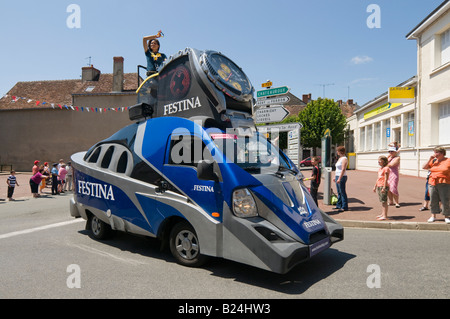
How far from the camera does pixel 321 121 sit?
4106 cm

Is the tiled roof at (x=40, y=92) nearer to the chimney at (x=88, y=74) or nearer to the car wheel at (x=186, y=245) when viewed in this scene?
the chimney at (x=88, y=74)

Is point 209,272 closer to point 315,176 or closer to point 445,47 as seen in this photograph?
point 315,176

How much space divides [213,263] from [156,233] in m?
0.93

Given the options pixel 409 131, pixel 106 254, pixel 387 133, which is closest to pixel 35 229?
pixel 106 254

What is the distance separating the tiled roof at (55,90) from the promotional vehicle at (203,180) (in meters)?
30.7

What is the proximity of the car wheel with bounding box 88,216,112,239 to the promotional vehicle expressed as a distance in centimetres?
2

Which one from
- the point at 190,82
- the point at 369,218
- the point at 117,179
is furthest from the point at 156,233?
the point at 369,218

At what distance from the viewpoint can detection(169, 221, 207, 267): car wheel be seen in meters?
4.57

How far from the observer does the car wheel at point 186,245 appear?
4.57 metres

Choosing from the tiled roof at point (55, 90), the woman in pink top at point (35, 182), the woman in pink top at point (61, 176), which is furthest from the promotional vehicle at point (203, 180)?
the tiled roof at point (55, 90)

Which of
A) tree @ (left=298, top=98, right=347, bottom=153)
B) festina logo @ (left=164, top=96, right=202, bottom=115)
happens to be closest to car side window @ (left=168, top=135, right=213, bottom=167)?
festina logo @ (left=164, top=96, right=202, bottom=115)

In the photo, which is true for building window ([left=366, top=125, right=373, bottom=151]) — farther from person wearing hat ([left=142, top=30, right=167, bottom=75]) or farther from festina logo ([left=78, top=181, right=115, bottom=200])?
festina logo ([left=78, top=181, right=115, bottom=200])

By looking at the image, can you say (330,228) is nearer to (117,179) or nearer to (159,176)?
(159,176)

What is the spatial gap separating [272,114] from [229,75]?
406 centimetres
